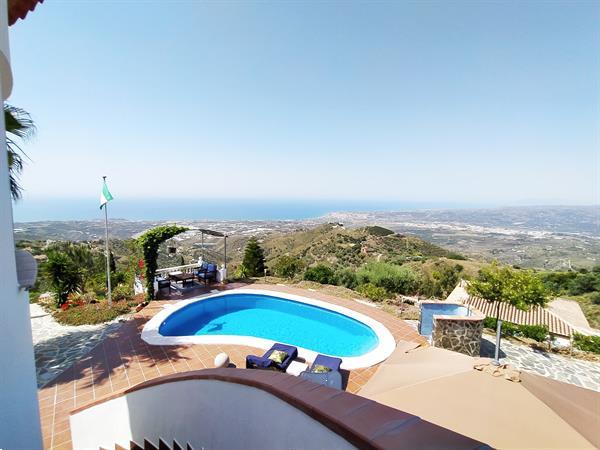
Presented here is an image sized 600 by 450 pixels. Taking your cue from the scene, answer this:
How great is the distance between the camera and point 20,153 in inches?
230

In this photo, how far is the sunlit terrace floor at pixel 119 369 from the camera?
427 centimetres

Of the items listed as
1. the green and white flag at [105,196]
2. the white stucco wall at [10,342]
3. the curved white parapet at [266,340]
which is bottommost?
the curved white parapet at [266,340]

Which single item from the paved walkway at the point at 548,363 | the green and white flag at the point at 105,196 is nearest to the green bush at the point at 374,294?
the paved walkway at the point at 548,363

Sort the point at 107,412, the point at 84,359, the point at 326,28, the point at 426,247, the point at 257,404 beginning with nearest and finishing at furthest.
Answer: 1. the point at 257,404
2. the point at 107,412
3. the point at 84,359
4. the point at 326,28
5. the point at 426,247

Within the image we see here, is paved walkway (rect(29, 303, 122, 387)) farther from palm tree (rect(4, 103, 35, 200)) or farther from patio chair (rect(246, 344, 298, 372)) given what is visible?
patio chair (rect(246, 344, 298, 372))

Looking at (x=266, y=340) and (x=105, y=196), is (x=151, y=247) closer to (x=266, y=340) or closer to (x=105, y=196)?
(x=105, y=196)

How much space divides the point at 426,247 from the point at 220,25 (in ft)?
132

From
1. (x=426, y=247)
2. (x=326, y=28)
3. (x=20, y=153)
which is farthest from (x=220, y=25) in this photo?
(x=426, y=247)

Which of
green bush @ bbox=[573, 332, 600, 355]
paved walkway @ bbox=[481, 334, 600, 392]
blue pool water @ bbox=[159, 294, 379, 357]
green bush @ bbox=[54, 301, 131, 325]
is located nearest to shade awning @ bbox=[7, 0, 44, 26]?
blue pool water @ bbox=[159, 294, 379, 357]

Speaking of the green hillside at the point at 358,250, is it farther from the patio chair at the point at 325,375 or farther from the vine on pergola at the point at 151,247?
the patio chair at the point at 325,375

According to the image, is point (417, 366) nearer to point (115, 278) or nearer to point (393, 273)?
point (393, 273)

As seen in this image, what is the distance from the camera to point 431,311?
7520 millimetres

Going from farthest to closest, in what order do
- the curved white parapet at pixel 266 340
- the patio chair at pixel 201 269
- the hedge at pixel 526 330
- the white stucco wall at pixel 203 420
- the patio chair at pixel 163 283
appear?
the patio chair at pixel 201 269 → the patio chair at pixel 163 283 → the hedge at pixel 526 330 → the curved white parapet at pixel 266 340 → the white stucco wall at pixel 203 420

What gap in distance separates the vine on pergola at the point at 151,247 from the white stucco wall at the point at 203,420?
6.18 meters
